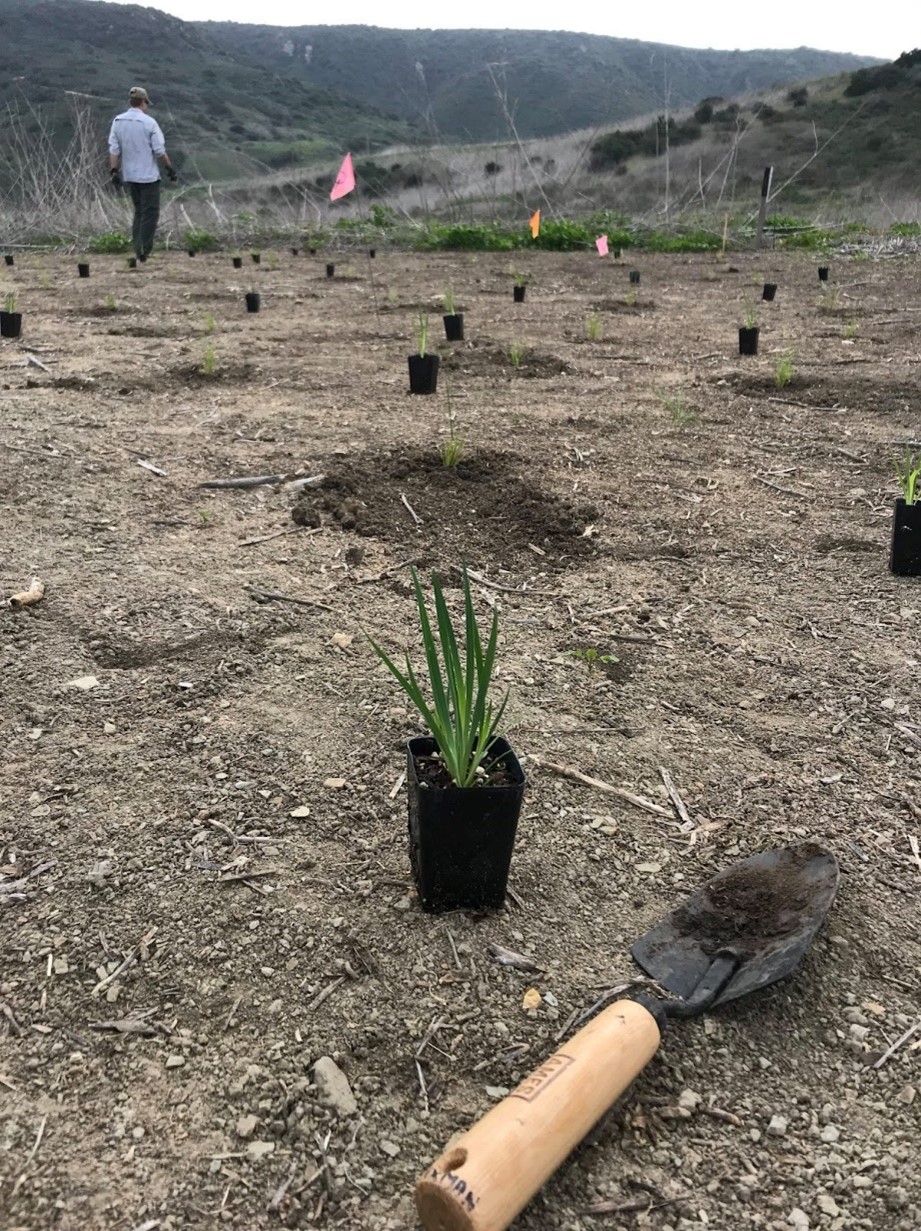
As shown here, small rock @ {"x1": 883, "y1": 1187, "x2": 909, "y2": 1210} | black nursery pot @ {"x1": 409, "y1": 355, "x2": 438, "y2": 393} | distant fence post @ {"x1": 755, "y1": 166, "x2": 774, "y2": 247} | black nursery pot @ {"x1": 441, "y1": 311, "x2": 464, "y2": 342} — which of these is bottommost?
small rock @ {"x1": 883, "y1": 1187, "x2": 909, "y2": 1210}

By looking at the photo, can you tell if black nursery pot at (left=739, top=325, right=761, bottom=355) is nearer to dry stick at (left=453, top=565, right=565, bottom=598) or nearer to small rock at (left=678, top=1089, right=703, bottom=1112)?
dry stick at (left=453, top=565, right=565, bottom=598)

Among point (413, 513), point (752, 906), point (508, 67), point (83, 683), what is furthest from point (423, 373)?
point (508, 67)

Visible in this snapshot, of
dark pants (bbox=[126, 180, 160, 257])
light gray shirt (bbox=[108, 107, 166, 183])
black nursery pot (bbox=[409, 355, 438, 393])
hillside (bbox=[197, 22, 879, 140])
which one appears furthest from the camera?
hillside (bbox=[197, 22, 879, 140])

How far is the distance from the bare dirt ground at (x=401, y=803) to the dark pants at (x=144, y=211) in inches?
273

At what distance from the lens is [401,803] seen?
1.85 metres

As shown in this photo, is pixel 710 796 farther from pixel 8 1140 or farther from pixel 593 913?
pixel 8 1140

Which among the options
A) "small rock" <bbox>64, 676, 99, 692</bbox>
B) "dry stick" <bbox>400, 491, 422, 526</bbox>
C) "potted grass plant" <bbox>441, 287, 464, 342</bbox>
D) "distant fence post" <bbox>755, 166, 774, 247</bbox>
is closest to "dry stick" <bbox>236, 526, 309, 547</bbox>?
"dry stick" <bbox>400, 491, 422, 526</bbox>

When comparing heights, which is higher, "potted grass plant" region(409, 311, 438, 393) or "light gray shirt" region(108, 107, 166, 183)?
"light gray shirt" region(108, 107, 166, 183)

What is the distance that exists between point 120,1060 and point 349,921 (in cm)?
41

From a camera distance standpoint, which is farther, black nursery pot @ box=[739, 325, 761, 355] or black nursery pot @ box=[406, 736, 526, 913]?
black nursery pot @ box=[739, 325, 761, 355]

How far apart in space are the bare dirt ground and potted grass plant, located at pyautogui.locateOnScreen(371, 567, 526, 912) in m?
0.07

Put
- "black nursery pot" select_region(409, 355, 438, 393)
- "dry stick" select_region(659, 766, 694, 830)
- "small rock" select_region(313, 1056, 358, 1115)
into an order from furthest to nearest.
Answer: "black nursery pot" select_region(409, 355, 438, 393), "dry stick" select_region(659, 766, 694, 830), "small rock" select_region(313, 1056, 358, 1115)

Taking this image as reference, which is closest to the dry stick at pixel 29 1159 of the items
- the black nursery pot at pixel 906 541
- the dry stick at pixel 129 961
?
the dry stick at pixel 129 961

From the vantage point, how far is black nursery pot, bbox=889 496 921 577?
9.07 ft
